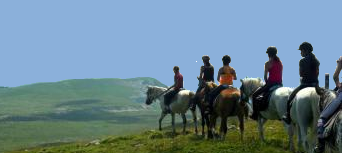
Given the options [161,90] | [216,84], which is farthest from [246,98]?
[161,90]

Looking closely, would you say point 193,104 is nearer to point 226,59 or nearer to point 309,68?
point 226,59

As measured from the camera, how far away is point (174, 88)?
1181 inches

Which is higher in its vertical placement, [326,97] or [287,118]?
[326,97]

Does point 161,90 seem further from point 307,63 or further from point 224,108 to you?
point 307,63

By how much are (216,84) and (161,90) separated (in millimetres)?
8474

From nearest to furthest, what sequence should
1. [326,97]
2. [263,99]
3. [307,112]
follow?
[326,97]
[307,112]
[263,99]

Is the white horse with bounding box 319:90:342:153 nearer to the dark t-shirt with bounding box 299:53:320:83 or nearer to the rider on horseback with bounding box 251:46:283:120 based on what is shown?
the dark t-shirt with bounding box 299:53:320:83

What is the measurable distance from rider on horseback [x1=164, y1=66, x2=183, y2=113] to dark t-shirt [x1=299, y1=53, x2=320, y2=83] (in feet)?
40.9

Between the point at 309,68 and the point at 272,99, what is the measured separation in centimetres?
298

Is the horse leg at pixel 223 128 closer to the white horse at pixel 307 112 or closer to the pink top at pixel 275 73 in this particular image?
the pink top at pixel 275 73

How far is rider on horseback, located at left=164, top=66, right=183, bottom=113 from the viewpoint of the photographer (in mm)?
29106

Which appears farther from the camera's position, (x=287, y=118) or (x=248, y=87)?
(x=248, y=87)

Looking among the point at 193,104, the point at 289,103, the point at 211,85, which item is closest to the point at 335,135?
the point at 289,103

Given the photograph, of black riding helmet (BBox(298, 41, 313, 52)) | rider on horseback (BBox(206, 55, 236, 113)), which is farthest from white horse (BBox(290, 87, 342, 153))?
rider on horseback (BBox(206, 55, 236, 113))
